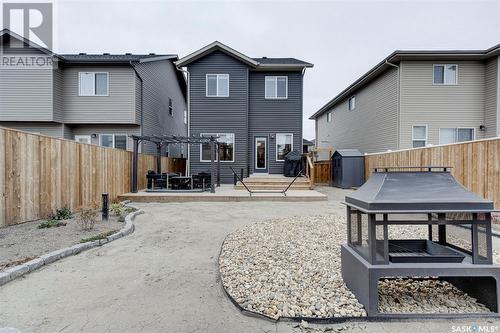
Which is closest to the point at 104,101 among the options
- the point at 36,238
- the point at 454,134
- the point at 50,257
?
the point at 36,238

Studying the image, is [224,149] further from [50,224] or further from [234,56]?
[50,224]

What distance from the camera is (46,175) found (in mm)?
6852

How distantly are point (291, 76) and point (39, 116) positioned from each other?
43.2 feet

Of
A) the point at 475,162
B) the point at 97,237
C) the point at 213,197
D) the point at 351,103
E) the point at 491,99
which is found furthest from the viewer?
the point at 351,103

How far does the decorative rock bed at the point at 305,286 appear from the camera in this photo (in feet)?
8.79

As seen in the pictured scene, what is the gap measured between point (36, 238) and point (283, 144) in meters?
12.6

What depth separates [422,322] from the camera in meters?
2.49

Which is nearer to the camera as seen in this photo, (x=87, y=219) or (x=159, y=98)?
(x=87, y=219)

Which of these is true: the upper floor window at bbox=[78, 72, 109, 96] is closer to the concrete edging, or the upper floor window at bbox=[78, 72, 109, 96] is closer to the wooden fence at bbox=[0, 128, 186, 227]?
the wooden fence at bbox=[0, 128, 186, 227]

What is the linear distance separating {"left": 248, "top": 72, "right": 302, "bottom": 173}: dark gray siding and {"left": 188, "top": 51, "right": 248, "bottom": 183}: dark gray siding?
0.65m

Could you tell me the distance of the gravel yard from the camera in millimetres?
4129

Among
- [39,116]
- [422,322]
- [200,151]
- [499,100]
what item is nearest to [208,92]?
[200,151]

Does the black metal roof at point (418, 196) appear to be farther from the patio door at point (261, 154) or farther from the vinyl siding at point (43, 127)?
the vinyl siding at point (43, 127)

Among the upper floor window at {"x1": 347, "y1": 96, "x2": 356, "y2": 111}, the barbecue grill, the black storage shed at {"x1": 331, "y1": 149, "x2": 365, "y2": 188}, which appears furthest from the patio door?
the barbecue grill
